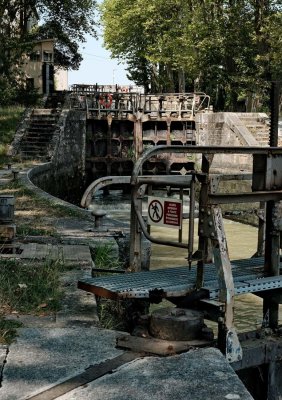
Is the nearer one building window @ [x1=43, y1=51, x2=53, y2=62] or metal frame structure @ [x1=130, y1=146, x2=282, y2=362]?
metal frame structure @ [x1=130, y1=146, x2=282, y2=362]

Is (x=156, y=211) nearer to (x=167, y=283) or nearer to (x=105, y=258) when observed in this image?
(x=167, y=283)

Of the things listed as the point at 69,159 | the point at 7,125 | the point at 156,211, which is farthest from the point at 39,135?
the point at 156,211

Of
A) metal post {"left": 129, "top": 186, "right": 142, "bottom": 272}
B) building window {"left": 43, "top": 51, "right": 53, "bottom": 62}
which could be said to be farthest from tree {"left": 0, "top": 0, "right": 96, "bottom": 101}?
metal post {"left": 129, "top": 186, "right": 142, "bottom": 272}

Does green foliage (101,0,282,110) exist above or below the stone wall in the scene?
above

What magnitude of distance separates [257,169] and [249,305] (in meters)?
4.17

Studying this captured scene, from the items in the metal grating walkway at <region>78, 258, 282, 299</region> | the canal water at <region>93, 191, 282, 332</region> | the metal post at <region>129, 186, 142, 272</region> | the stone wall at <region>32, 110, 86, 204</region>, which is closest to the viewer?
the metal grating walkway at <region>78, 258, 282, 299</region>

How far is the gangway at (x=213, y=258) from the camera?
12.8 ft

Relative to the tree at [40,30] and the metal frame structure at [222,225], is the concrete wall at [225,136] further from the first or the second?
the metal frame structure at [222,225]

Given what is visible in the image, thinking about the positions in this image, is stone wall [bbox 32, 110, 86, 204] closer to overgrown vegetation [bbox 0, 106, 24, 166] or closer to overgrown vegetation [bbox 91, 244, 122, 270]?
overgrown vegetation [bbox 0, 106, 24, 166]

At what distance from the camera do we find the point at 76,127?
22938mm

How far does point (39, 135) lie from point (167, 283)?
57.8 feet

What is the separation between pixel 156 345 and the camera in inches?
148

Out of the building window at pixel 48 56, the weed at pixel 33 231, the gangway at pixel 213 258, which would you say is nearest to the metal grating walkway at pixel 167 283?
the gangway at pixel 213 258

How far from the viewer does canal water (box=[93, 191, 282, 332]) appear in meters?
7.67
